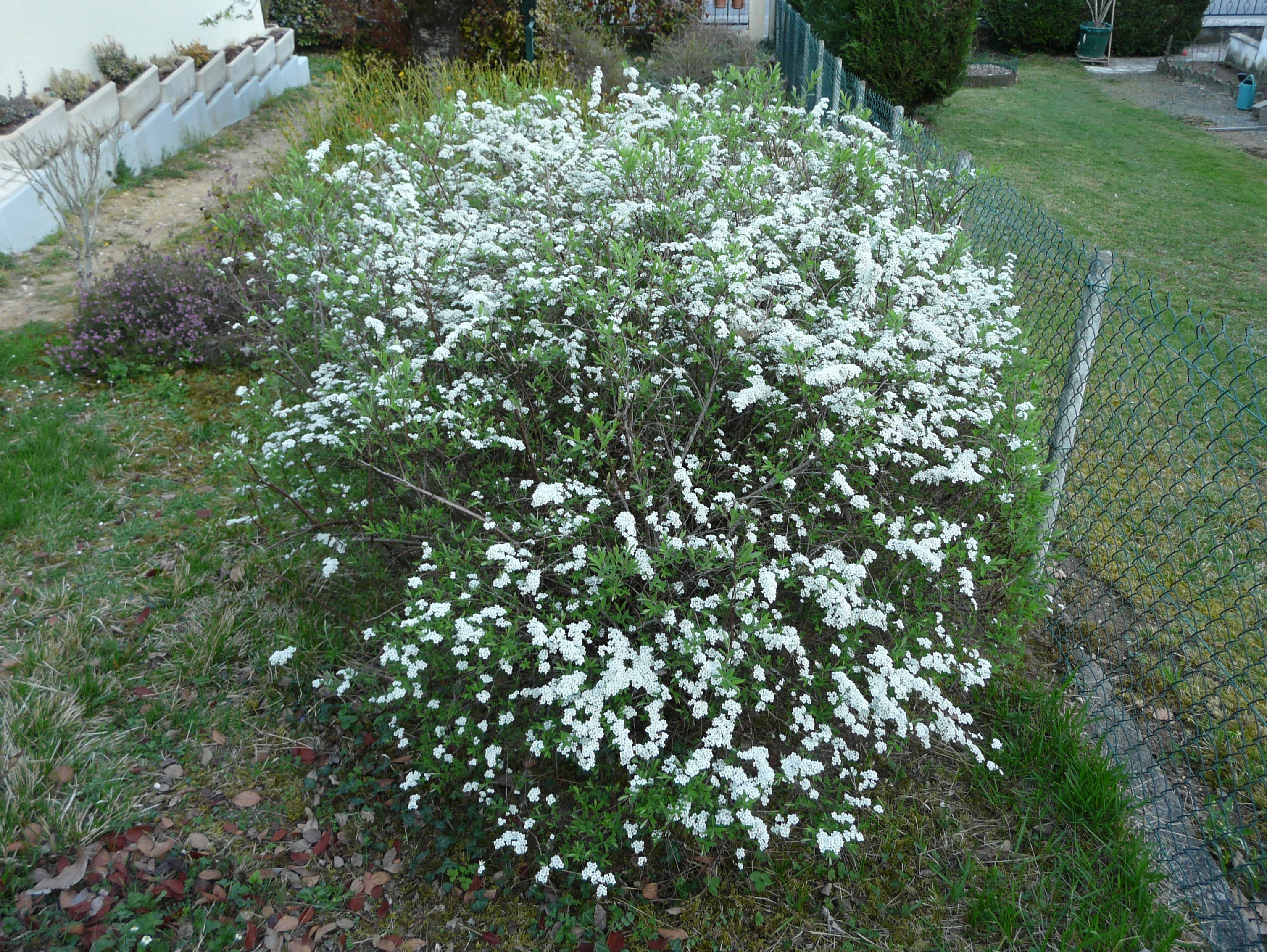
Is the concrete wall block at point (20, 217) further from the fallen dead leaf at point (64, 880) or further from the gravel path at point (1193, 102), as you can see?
the gravel path at point (1193, 102)

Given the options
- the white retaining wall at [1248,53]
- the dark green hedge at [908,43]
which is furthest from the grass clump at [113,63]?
the white retaining wall at [1248,53]

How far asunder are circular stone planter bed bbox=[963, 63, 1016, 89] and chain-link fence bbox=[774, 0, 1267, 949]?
41.1 ft

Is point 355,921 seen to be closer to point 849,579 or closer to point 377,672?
point 377,672

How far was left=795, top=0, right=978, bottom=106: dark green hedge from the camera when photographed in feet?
35.8

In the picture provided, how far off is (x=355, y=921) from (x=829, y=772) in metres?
1.70

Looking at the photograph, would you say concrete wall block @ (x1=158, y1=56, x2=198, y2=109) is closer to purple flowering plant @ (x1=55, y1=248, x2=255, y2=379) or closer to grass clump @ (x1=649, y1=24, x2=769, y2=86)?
purple flowering plant @ (x1=55, y1=248, x2=255, y2=379)

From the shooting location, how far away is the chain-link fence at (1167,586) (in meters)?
2.76

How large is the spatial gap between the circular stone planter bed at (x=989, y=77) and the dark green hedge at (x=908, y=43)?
4530 millimetres

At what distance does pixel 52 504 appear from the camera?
4453mm

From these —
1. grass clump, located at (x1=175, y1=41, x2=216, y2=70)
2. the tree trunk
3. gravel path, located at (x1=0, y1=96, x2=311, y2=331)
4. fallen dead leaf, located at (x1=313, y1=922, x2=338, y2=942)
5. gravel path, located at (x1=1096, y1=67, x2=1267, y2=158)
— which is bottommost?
fallen dead leaf, located at (x1=313, y1=922, x2=338, y2=942)

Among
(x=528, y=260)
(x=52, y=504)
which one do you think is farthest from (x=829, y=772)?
(x=52, y=504)

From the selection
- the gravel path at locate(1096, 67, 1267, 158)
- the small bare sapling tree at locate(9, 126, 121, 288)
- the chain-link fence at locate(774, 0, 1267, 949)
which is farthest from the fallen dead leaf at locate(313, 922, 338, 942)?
the gravel path at locate(1096, 67, 1267, 158)

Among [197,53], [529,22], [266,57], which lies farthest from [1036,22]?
[197,53]

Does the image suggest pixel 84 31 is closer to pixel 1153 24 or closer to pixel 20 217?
pixel 20 217
